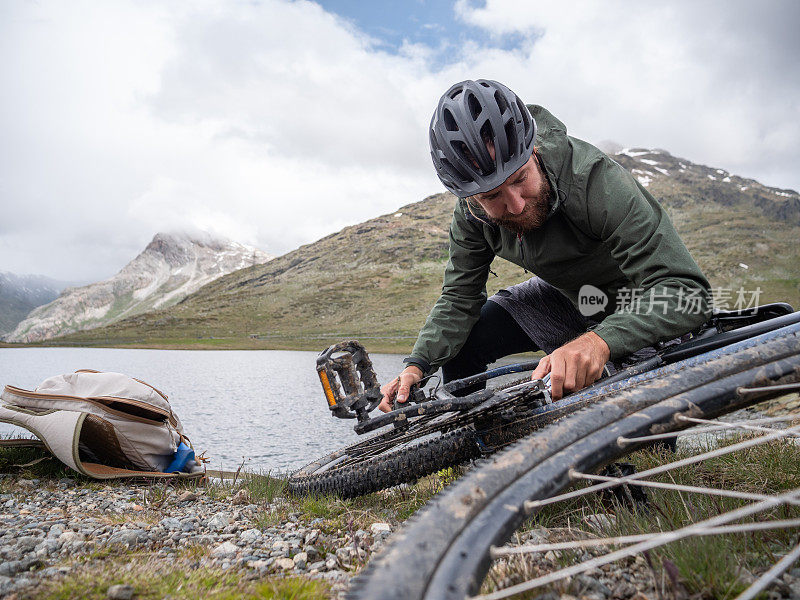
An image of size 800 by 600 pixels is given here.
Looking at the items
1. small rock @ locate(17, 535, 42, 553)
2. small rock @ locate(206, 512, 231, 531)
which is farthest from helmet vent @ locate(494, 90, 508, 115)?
small rock @ locate(17, 535, 42, 553)

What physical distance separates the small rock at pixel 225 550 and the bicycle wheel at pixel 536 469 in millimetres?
1462

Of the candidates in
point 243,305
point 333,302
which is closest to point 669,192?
point 333,302

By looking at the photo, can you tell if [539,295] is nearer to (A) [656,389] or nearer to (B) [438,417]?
(B) [438,417]

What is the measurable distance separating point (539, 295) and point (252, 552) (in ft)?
10.5

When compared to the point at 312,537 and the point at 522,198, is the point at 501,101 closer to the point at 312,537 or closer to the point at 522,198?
the point at 522,198

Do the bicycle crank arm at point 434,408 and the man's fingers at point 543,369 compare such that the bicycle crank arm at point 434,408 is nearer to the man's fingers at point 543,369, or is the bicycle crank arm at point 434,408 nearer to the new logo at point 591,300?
the man's fingers at point 543,369

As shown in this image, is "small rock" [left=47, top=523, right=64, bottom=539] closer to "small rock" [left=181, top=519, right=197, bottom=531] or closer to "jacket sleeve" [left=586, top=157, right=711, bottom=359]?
"small rock" [left=181, top=519, right=197, bottom=531]

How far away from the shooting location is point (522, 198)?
3.12 metres

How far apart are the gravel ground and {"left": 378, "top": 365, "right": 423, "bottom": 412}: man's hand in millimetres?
974

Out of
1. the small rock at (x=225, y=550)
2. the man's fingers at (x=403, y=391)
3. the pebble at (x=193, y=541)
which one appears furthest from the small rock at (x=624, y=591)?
the man's fingers at (x=403, y=391)

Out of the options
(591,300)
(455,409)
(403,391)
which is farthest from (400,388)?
(591,300)

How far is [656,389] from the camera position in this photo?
1.49m

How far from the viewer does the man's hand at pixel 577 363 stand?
246 centimetres

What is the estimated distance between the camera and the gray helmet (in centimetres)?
296
